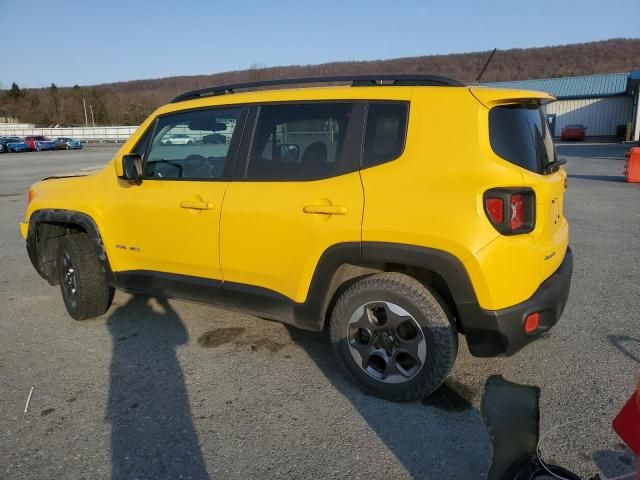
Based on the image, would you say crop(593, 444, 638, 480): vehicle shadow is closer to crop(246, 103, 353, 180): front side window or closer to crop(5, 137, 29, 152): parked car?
crop(246, 103, 353, 180): front side window

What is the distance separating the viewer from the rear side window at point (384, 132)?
2.84 m

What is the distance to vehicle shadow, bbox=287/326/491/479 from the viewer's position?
245 centimetres

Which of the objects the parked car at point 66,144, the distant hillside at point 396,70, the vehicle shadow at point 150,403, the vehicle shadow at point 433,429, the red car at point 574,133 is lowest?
the vehicle shadow at point 150,403

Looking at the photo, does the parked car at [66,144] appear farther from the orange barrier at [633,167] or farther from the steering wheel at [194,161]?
the steering wheel at [194,161]

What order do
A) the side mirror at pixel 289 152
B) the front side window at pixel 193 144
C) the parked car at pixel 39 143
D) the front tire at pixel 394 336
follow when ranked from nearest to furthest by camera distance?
the front tire at pixel 394 336, the side mirror at pixel 289 152, the front side window at pixel 193 144, the parked car at pixel 39 143

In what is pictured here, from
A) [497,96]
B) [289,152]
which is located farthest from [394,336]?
[497,96]

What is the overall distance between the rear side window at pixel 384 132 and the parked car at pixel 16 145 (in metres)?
48.5

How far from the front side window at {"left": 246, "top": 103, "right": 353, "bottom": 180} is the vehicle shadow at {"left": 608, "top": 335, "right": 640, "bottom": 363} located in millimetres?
2474

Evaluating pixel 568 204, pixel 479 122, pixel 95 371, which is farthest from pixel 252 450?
pixel 568 204

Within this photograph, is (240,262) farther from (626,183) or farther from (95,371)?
(626,183)

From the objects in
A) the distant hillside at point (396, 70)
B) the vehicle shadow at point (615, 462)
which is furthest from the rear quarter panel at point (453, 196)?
the distant hillside at point (396, 70)

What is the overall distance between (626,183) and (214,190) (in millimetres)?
13553

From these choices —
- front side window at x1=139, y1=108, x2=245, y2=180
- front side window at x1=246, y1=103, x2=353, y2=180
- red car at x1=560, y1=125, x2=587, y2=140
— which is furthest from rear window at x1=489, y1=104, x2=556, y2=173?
red car at x1=560, y1=125, x2=587, y2=140

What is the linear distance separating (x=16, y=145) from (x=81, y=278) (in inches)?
1836
